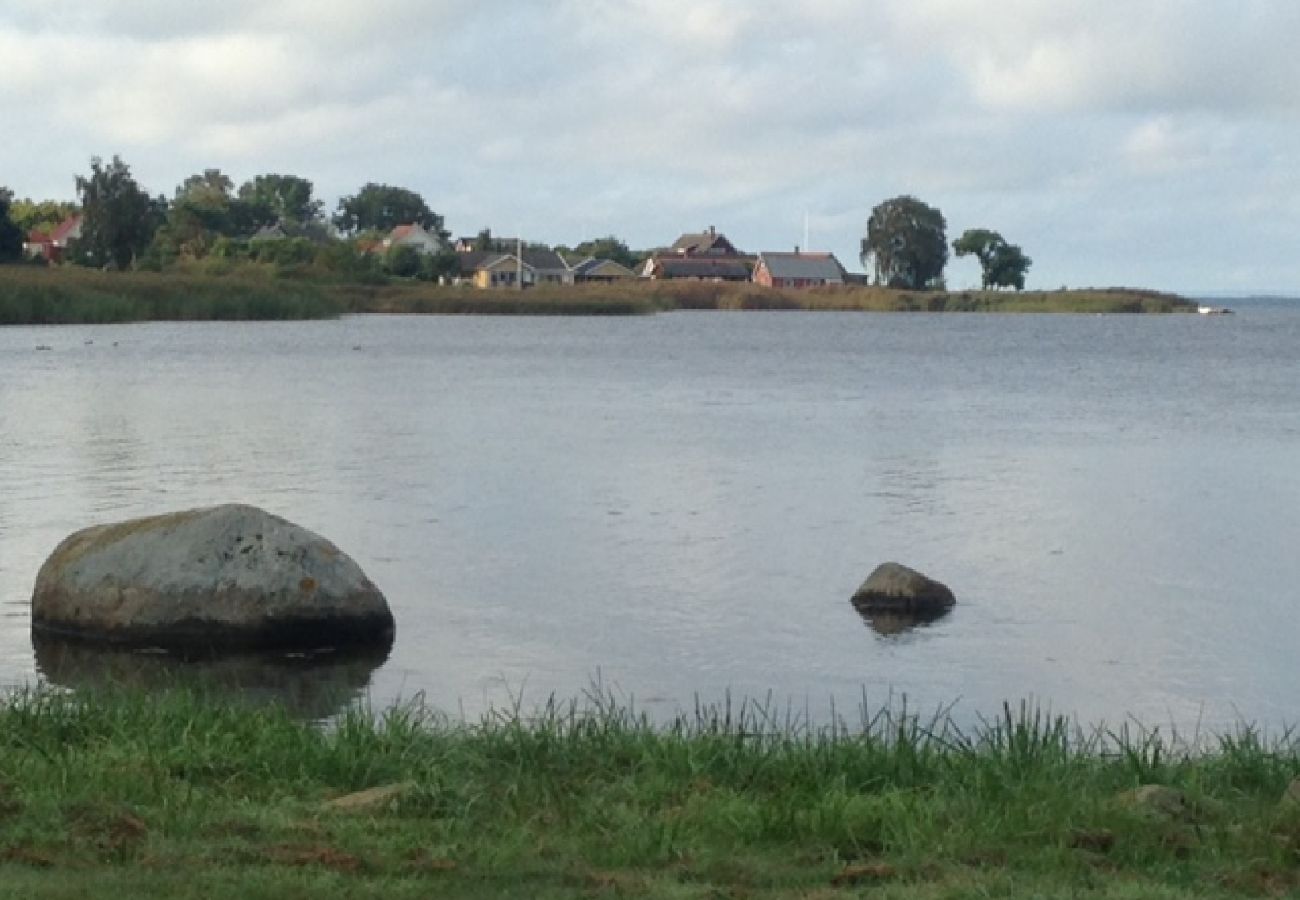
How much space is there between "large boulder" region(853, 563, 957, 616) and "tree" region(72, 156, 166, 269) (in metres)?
123

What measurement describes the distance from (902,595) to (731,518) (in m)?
7.45

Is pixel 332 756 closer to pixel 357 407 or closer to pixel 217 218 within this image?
pixel 357 407

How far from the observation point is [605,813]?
8828mm

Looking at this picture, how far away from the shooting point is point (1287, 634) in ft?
61.1

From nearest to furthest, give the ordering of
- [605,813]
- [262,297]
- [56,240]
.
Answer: [605,813] < [262,297] < [56,240]

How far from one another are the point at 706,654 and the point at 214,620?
13.9 feet

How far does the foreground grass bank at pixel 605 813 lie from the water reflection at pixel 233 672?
13.7 feet

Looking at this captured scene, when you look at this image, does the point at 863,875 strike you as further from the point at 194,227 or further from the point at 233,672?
the point at 194,227

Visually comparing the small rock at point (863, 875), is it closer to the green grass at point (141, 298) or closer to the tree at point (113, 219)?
the green grass at point (141, 298)

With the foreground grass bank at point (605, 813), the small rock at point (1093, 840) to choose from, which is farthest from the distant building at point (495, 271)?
the small rock at point (1093, 840)

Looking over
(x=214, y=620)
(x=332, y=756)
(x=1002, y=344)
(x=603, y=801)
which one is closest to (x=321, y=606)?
(x=214, y=620)

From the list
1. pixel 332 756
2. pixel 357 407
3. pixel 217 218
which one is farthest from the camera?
pixel 217 218

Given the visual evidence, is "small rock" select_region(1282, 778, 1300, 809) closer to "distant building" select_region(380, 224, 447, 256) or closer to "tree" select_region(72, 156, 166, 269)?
"tree" select_region(72, 156, 166, 269)

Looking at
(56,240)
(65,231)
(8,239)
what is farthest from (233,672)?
(65,231)
